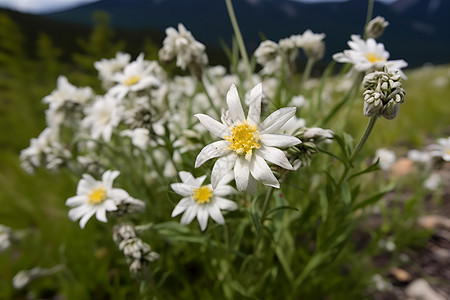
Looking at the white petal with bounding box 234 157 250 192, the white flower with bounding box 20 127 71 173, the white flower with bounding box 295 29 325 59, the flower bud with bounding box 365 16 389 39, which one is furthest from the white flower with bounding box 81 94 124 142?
the flower bud with bounding box 365 16 389 39

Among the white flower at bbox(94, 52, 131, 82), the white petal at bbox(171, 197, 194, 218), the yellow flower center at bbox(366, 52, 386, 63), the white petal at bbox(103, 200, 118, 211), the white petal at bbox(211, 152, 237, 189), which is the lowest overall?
the white petal at bbox(171, 197, 194, 218)

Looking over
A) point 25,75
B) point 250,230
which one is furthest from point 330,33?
point 25,75

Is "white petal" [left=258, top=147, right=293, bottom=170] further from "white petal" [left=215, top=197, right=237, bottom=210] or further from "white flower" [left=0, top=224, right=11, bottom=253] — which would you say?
"white flower" [left=0, top=224, right=11, bottom=253]

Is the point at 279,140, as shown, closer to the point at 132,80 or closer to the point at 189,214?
the point at 189,214

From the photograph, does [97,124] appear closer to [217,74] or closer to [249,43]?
[249,43]

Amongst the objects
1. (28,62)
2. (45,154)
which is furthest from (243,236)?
(28,62)
